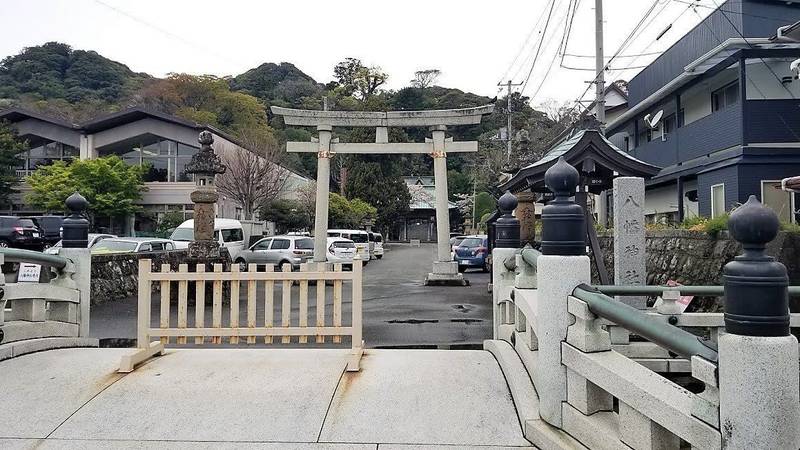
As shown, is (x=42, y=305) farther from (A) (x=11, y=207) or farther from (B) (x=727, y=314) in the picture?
(A) (x=11, y=207)

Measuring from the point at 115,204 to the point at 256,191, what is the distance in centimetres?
793

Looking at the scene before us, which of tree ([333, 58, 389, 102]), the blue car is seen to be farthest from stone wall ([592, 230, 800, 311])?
tree ([333, 58, 389, 102])

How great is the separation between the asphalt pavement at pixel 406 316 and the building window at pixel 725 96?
901cm

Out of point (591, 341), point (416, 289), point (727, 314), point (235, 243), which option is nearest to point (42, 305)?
→ point (591, 341)

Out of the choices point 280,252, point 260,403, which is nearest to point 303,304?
point 260,403

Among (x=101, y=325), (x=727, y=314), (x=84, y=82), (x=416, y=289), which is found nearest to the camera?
(x=727, y=314)

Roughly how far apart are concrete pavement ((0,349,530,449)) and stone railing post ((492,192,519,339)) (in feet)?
2.12

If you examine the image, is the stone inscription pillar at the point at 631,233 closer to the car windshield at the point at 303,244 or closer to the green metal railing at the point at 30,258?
the green metal railing at the point at 30,258

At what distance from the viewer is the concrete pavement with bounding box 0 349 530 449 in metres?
3.63

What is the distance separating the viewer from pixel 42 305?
5.73m

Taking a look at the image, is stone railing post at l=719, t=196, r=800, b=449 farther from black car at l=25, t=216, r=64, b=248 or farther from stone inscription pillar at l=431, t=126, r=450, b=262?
black car at l=25, t=216, r=64, b=248

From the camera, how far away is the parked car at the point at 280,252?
65.7 ft

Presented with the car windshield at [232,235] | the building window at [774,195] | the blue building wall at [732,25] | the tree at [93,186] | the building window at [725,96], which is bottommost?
the car windshield at [232,235]

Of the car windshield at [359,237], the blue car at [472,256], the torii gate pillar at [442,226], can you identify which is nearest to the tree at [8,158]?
the car windshield at [359,237]
